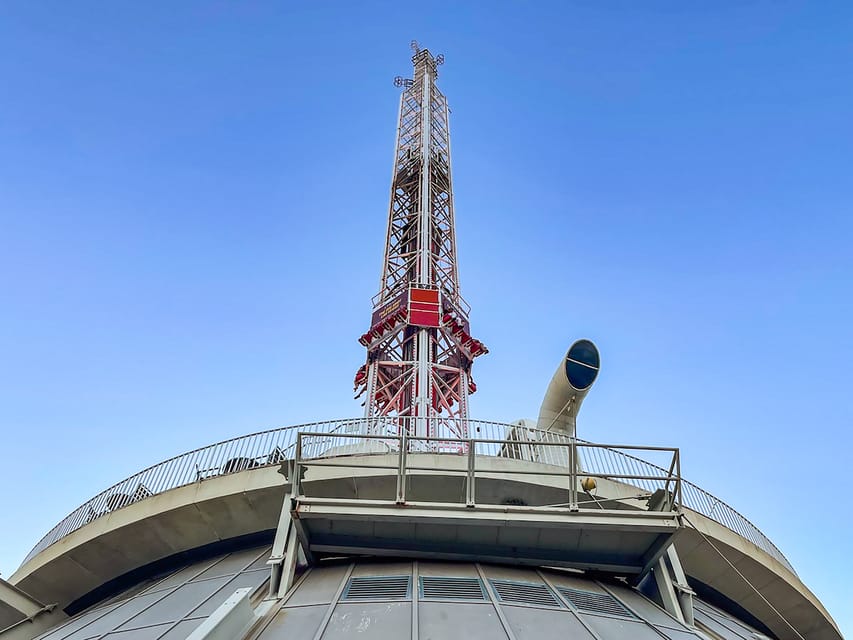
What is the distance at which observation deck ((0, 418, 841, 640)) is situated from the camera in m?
13.7

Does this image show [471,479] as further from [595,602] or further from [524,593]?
[595,602]

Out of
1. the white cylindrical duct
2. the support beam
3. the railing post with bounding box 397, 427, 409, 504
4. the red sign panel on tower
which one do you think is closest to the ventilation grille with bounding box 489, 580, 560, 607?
the railing post with bounding box 397, 427, 409, 504

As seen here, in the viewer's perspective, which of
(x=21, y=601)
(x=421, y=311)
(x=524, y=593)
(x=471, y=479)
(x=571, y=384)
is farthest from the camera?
(x=421, y=311)

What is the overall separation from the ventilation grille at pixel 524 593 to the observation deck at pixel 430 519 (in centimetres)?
78

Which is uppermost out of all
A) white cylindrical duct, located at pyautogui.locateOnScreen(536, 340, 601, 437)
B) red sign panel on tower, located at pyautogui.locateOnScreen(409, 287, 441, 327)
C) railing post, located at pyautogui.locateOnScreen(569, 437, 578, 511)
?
red sign panel on tower, located at pyautogui.locateOnScreen(409, 287, 441, 327)

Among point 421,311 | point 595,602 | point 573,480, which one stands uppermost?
point 421,311

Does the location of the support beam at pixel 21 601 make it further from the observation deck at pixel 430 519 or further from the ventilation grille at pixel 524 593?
the ventilation grille at pixel 524 593

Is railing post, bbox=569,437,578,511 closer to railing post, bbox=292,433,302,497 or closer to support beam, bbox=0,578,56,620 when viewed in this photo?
railing post, bbox=292,433,302,497

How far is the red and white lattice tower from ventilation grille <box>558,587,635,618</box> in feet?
37.9

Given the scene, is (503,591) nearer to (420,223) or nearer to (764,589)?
(764,589)

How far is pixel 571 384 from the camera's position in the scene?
21609 millimetres

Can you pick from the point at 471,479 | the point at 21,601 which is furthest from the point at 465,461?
the point at 21,601

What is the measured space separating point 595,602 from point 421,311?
20401 millimetres

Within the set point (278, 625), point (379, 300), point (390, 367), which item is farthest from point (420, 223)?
point (278, 625)
